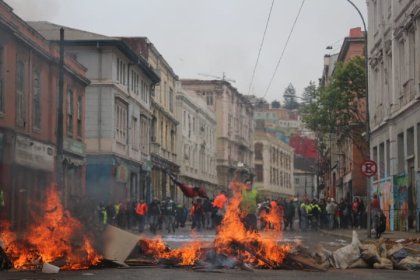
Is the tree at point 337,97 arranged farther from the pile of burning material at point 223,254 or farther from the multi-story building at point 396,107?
the pile of burning material at point 223,254

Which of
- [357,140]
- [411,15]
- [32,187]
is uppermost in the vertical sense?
[411,15]

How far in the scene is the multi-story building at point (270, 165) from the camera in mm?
116812

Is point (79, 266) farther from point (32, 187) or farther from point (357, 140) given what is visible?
point (357, 140)

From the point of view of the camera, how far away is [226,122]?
305ft

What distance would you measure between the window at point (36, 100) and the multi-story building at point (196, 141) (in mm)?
37016

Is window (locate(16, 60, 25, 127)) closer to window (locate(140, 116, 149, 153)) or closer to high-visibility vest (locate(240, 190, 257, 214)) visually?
high-visibility vest (locate(240, 190, 257, 214))

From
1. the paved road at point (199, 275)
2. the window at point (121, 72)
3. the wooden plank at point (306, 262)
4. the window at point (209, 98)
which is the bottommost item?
the paved road at point (199, 275)

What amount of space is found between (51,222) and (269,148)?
105 meters

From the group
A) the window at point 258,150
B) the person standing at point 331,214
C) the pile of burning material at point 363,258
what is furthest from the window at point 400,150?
the window at point 258,150

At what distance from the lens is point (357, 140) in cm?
5147

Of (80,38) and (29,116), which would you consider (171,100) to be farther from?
(29,116)

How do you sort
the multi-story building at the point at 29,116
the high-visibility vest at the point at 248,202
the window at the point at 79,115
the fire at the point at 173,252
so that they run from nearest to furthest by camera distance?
the fire at the point at 173,252
the high-visibility vest at the point at 248,202
the multi-story building at the point at 29,116
the window at the point at 79,115

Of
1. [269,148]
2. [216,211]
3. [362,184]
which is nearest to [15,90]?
[216,211]

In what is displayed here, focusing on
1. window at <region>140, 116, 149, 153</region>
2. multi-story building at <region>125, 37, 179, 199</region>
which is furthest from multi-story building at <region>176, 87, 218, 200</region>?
window at <region>140, 116, 149, 153</region>
